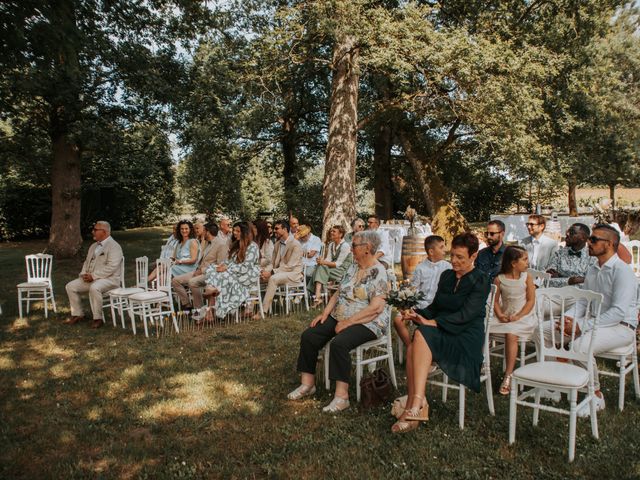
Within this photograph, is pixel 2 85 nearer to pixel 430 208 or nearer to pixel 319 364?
pixel 319 364

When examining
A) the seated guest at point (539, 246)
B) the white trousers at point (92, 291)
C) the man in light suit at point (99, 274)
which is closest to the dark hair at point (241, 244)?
the man in light suit at point (99, 274)

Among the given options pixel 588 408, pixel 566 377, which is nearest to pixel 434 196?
pixel 588 408

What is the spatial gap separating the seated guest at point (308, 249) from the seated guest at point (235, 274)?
1312 mm

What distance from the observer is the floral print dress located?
25.8ft

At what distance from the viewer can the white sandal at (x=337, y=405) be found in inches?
173

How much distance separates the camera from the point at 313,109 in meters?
19.2

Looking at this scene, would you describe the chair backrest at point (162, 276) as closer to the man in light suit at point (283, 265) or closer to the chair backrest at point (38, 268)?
the man in light suit at point (283, 265)

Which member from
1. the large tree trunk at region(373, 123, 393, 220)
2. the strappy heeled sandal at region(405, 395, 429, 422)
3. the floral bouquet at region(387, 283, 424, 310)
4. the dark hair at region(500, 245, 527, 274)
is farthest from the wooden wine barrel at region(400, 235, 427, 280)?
the large tree trunk at region(373, 123, 393, 220)

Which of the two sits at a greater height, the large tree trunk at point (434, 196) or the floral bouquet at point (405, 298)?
the large tree trunk at point (434, 196)

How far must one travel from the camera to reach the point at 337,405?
14.5 ft

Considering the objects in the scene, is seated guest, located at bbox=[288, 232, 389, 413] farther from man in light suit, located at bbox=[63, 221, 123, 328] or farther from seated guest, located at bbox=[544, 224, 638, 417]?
man in light suit, located at bbox=[63, 221, 123, 328]

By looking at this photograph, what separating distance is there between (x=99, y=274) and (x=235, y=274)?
2.02 metres

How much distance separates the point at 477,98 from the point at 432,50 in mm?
1671

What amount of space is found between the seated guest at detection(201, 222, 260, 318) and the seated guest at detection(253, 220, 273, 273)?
729 millimetres
